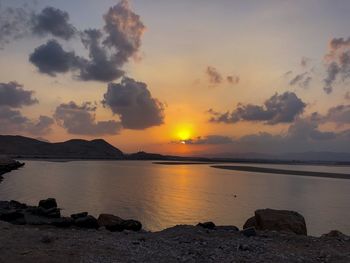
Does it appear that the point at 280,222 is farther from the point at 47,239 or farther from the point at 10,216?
the point at 10,216

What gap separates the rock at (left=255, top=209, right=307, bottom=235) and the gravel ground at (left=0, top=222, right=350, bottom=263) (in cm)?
293

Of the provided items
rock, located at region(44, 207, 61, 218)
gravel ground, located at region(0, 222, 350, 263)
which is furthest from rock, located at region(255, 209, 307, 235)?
rock, located at region(44, 207, 61, 218)

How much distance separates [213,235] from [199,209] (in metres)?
18.0

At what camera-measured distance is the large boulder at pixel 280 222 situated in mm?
20984

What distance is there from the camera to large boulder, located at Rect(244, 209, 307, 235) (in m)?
21.0

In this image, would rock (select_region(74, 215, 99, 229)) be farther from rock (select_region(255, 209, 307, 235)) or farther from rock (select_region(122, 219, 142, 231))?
rock (select_region(255, 209, 307, 235))

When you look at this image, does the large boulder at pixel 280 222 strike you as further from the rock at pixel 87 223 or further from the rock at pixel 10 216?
the rock at pixel 10 216

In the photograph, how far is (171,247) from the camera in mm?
15523

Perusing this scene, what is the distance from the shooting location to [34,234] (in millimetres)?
17078

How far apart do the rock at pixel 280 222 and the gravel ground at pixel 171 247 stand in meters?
2.93

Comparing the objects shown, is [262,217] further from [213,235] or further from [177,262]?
[177,262]

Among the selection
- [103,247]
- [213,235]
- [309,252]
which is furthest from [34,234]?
[309,252]

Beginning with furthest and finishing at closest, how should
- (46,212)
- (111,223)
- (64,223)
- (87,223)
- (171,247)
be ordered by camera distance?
1. (46,212)
2. (111,223)
3. (87,223)
4. (64,223)
5. (171,247)

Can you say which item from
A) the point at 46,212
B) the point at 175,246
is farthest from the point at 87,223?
the point at 175,246
